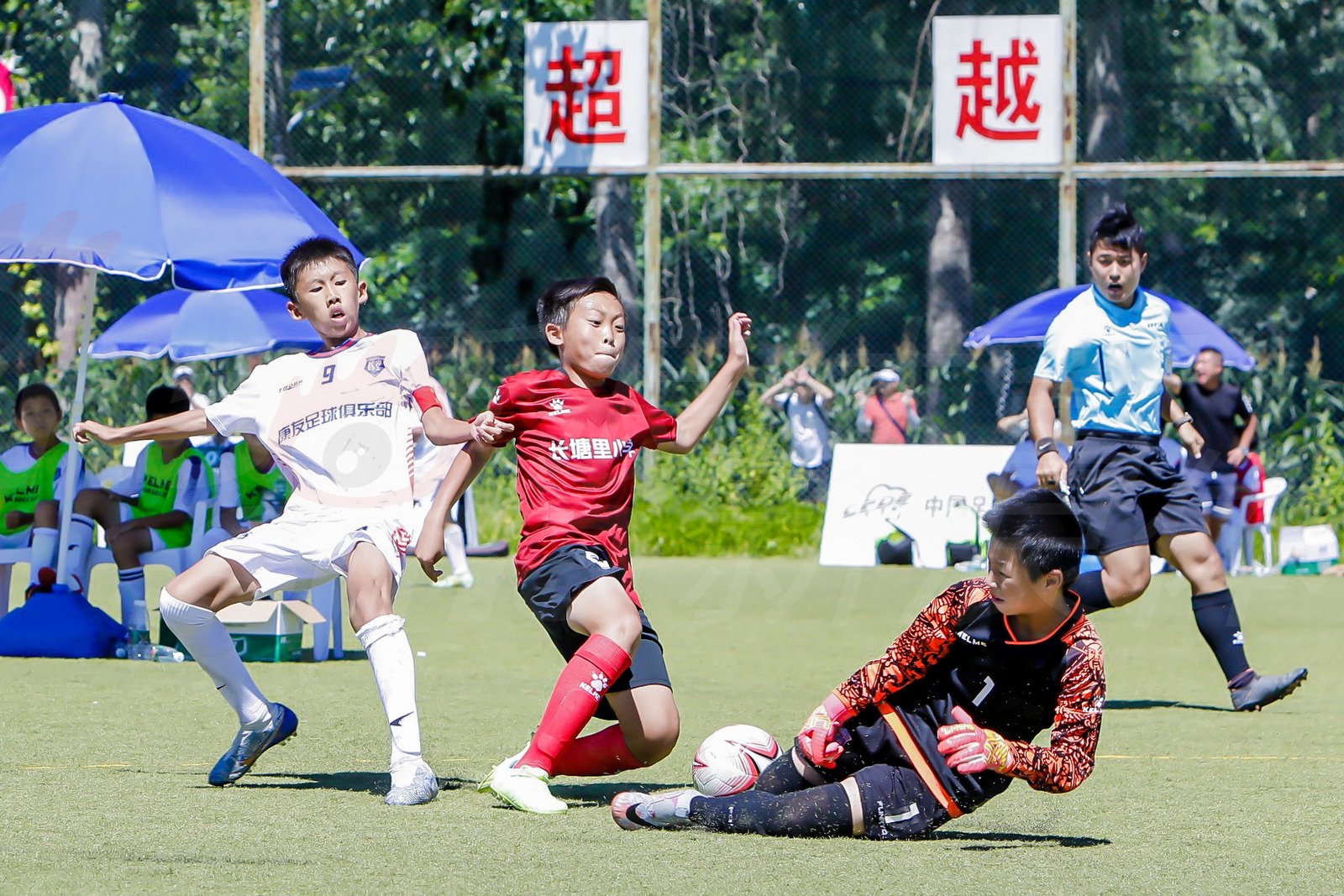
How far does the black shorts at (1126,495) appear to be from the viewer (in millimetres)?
7266

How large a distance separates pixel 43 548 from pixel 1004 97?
909 centimetres

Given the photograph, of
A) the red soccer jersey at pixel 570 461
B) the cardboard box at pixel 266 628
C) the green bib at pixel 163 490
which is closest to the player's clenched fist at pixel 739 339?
the red soccer jersey at pixel 570 461

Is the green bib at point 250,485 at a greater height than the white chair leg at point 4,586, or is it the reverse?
the green bib at point 250,485

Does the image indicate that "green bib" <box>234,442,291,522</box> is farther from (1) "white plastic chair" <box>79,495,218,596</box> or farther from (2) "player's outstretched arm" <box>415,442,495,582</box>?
(2) "player's outstretched arm" <box>415,442,495,582</box>

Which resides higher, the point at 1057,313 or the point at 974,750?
the point at 1057,313

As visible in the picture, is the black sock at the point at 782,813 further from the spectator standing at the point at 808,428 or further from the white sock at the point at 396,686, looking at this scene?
the spectator standing at the point at 808,428

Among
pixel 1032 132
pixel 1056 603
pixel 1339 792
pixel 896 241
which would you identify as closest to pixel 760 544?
pixel 1032 132

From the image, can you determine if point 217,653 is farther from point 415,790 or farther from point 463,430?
point 463,430

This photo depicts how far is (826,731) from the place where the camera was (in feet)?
15.6

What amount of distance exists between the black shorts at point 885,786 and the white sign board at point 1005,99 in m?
11.7

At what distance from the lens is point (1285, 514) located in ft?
54.6

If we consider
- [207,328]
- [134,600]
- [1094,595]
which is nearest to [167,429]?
[1094,595]

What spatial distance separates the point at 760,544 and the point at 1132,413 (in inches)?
339

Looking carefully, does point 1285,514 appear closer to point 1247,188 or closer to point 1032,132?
point 1032,132
